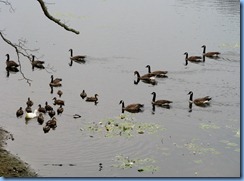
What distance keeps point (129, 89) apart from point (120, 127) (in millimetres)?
6295

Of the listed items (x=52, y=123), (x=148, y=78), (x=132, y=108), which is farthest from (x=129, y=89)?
(x=52, y=123)

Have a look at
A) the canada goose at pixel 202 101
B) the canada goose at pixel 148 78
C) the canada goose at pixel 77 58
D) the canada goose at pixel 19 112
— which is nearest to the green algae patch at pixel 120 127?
the canada goose at pixel 19 112

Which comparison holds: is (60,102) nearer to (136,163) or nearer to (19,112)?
(19,112)

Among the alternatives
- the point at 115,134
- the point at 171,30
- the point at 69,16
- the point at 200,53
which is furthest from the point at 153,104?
the point at 69,16

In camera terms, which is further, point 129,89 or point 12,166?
point 129,89

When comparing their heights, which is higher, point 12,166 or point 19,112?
point 19,112

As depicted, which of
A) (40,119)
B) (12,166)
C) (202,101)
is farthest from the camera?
(202,101)

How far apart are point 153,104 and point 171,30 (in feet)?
58.1

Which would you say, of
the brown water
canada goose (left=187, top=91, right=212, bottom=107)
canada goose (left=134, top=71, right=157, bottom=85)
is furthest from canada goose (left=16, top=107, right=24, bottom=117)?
canada goose (left=134, top=71, right=157, bottom=85)

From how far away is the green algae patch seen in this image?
16797 millimetres

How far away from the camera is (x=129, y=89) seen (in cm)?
2353

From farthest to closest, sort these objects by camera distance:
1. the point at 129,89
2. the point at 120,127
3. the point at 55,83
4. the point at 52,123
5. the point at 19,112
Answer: the point at 129,89 < the point at 55,83 < the point at 19,112 < the point at 120,127 < the point at 52,123

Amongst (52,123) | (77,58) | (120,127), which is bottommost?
(120,127)

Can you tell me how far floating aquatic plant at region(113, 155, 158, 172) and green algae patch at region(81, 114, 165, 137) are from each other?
218cm
